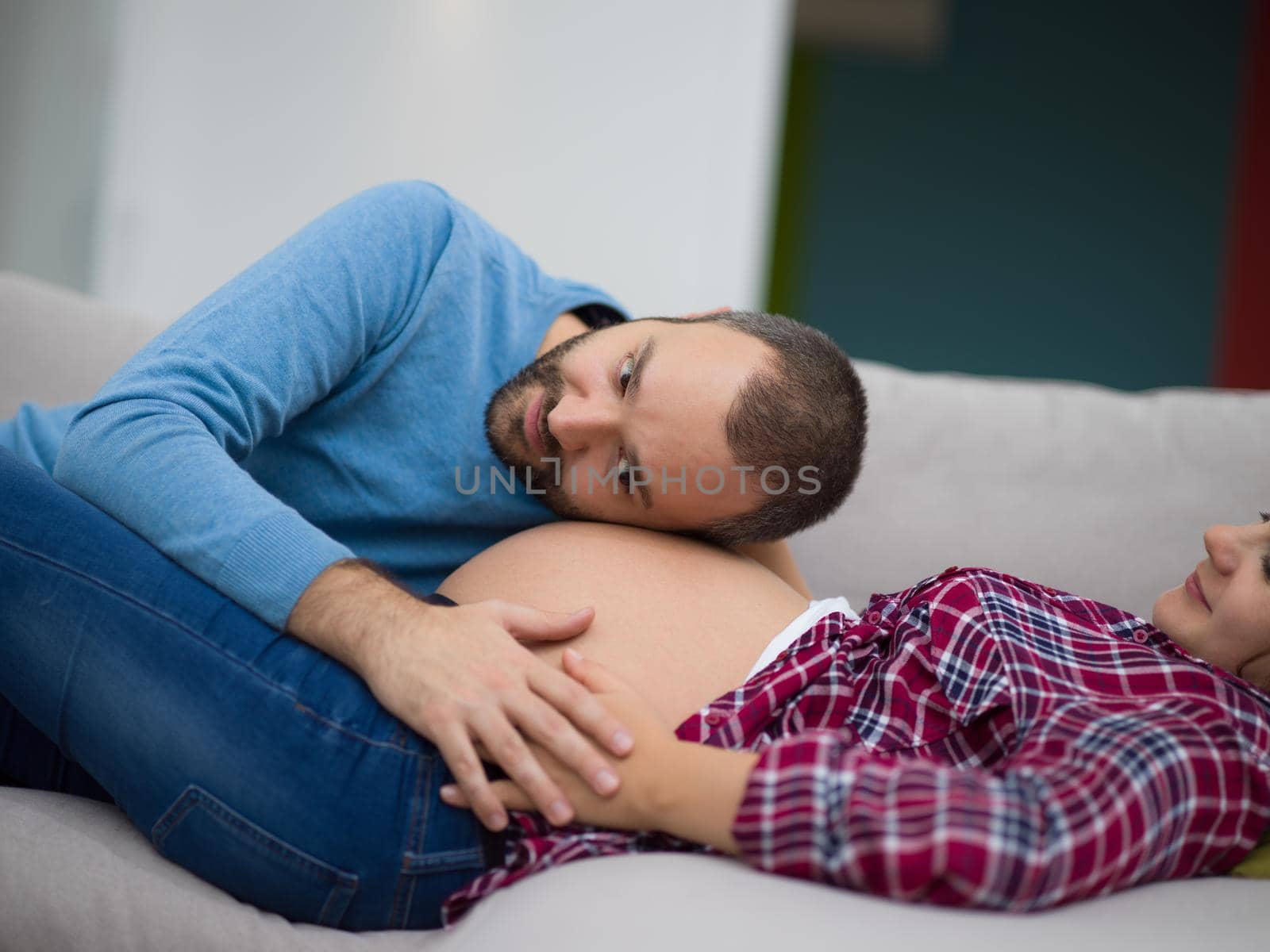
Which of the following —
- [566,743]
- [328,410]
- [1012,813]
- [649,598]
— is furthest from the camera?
[328,410]

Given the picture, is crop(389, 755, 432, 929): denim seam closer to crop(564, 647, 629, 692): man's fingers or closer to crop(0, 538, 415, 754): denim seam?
crop(0, 538, 415, 754): denim seam

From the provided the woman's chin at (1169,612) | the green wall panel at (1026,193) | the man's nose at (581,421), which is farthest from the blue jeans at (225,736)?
the green wall panel at (1026,193)

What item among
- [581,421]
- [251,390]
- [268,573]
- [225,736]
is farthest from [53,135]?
[225,736]

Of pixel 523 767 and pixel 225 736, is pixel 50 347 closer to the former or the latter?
pixel 225 736

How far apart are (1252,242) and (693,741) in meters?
4.85

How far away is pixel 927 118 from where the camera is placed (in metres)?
5.36

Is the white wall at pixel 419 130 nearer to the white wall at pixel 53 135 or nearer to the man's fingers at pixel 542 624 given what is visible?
the white wall at pixel 53 135

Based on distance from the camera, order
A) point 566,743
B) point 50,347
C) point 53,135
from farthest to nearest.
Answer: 1. point 53,135
2. point 50,347
3. point 566,743

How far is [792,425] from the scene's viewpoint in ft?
3.93

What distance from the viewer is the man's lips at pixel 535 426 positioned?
50.3 inches

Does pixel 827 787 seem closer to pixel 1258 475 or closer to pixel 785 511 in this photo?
pixel 785 511

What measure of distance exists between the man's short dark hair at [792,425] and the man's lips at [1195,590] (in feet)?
1.36

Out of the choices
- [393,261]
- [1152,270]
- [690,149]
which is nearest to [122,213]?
[690,149]

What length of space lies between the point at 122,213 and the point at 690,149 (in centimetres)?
153
